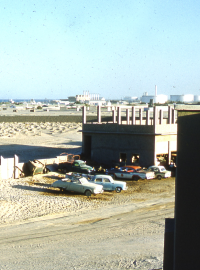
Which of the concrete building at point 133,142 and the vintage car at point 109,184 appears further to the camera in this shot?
the concrete building at point 133,142

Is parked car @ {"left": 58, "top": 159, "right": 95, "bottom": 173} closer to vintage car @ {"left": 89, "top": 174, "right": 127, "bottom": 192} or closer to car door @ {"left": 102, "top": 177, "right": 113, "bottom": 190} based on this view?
vintage car @ {"left": 89, "top": 174, "right": 127, "bottom": 192}

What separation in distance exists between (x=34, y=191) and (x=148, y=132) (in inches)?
479

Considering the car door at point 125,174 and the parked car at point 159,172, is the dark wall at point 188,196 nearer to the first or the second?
the car door at point 125,174

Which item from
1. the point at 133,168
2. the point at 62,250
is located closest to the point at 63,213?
the point at 62,250

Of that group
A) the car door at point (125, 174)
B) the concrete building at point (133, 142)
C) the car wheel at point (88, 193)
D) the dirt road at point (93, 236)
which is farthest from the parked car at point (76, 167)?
the dirt road at point (93, 236)

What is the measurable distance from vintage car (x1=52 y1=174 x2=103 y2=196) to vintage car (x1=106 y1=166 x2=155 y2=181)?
5088mm

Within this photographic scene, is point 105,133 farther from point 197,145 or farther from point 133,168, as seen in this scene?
point 197,145

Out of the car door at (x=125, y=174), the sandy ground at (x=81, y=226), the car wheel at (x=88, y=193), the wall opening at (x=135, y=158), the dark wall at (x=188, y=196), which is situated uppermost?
the dark wall at (x=188, y=196)

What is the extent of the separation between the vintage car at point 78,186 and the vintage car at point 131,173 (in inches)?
200

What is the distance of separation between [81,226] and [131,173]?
11.4 meters

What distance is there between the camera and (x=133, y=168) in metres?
28.9

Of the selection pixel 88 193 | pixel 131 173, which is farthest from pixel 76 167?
pixel 88 193

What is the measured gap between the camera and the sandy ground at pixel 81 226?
43.4 feet

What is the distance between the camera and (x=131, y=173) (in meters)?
27.9
